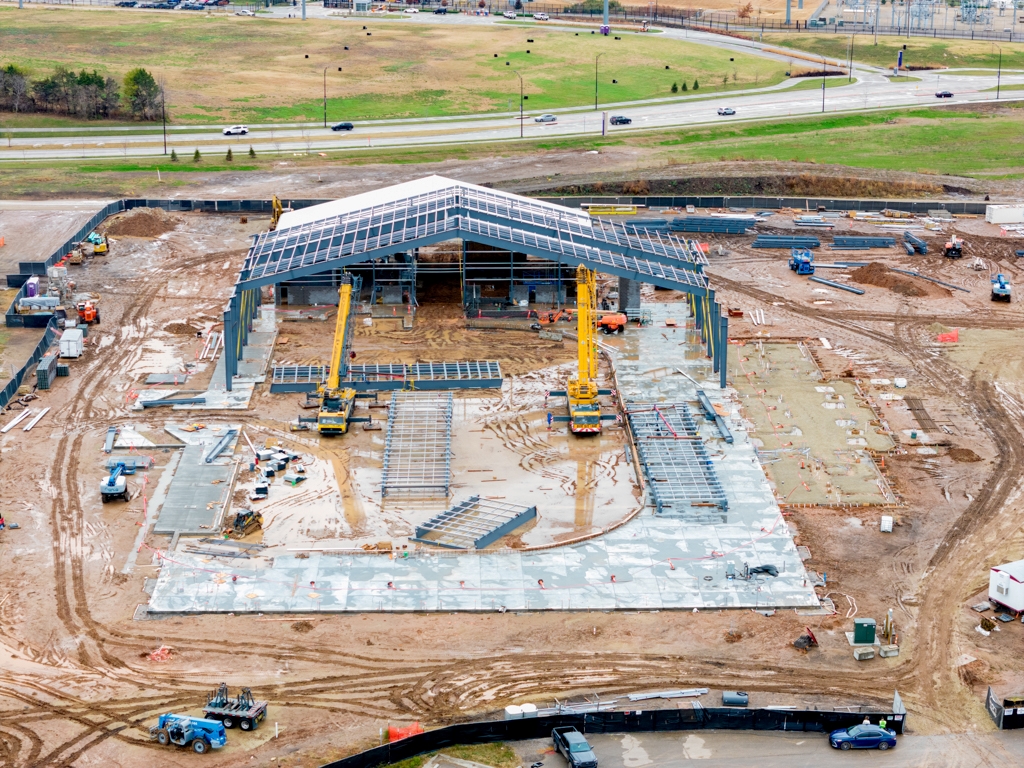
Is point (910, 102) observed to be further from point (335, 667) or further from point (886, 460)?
point (335, 667)

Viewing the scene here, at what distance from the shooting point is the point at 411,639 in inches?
2212

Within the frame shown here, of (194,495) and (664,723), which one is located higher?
(194,495)

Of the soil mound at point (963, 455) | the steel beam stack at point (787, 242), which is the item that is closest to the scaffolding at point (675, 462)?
the soil mound at point (963, 455)

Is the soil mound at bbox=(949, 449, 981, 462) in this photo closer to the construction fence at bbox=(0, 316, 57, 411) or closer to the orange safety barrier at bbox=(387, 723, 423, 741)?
the orange safety barrier at bbox=(387, 723, 423, 741)

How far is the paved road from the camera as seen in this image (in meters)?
49.3

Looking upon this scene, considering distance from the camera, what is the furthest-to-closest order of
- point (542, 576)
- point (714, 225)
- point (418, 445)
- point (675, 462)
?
point (714, 225) < point (418, 445) < point (675, 462) < point (542, 576)

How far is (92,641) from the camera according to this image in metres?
55.7

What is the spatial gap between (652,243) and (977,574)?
1529 inches

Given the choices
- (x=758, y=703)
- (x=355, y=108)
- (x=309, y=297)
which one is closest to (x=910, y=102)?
(x=355, y=108)

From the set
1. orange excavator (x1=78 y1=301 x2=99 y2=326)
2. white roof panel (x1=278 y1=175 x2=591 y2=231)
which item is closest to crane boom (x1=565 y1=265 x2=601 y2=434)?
white roof panel (x1=278 y1=175 x2=591 y2=231)

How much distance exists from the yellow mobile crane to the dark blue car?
3449 cm

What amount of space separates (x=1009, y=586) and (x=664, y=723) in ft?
57.8

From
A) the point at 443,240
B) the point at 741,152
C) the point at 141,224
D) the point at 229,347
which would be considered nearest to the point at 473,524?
the point at 229,347

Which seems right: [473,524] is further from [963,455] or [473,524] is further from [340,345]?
[963,455]
